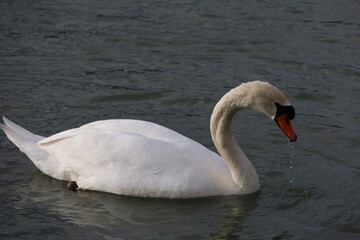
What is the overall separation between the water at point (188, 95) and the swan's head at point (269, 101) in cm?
87

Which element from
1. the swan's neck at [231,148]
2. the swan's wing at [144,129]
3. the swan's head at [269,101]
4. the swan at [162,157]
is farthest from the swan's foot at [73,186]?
the swan's head at [269,101]

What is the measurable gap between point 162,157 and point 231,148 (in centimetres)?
78

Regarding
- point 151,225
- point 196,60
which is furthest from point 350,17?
point 151,225

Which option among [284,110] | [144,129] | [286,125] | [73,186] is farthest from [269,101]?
[73,186]

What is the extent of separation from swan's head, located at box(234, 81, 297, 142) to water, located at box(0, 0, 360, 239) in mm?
867

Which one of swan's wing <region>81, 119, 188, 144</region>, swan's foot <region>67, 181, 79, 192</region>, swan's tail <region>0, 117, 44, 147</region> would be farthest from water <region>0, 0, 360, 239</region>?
swan's wing <region>81, 119, 188, 144</region>

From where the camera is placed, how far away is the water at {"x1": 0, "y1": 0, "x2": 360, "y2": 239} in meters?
8.74

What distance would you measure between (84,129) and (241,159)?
1.71 metres

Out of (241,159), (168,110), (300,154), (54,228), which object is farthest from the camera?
(168,110)

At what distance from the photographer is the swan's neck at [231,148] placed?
30.0 ft

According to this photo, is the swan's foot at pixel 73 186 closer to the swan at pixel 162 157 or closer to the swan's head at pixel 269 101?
the swan at pixel 162 157

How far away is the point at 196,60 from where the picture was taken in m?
13.8

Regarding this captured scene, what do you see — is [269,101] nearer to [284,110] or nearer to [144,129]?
[284,110]

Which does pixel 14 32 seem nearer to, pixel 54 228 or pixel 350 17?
pixel 350 17
